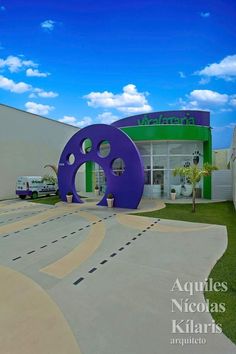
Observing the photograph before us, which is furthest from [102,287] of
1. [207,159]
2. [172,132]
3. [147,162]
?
[207,159]

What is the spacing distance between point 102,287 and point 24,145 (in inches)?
822

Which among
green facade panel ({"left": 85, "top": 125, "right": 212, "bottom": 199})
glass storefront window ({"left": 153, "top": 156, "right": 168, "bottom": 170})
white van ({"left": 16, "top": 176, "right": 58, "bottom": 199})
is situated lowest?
white van ({"left": 16, "top": 176, "right": 58, "bottom": 199})

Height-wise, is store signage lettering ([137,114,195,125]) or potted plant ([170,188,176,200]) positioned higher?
store signage lettering ([137,114,195,125])

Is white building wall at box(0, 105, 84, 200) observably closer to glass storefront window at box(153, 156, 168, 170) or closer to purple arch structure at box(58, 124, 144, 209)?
purple arch structure at box(58, 124, 144, 209)

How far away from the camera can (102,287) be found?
491cm

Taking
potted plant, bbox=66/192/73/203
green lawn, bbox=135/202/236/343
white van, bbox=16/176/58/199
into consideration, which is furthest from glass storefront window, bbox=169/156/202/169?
white van, bbox=16/176/58/199

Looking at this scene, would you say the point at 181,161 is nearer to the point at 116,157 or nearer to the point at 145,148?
the point at 145,148

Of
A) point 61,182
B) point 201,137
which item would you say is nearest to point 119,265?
point 61,182

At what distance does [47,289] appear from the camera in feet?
16.1

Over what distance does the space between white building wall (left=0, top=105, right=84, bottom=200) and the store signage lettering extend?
1087 cm

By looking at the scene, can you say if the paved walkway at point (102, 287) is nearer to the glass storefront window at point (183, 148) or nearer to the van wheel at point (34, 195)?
the glass storefront window at point (183, 148)

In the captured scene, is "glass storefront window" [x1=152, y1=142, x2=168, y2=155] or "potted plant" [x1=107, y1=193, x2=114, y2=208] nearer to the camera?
"potted plant" [x1=107, y1=193, x2=114, y2=208]

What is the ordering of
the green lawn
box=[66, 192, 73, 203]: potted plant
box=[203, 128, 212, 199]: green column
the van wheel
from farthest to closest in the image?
the van wheel, box=[203, 128, 212, 199]: green column, box=[66, 192, 73, 203]: potted plant, the green lawn

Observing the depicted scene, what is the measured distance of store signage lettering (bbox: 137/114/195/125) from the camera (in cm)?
1906
